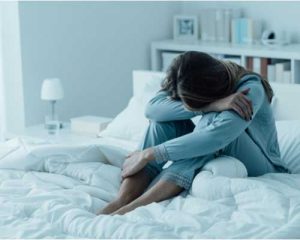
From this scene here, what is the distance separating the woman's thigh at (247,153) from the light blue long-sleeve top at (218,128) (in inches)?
1.7

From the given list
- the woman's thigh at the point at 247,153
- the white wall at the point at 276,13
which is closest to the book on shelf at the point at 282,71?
the white wall at the point at 276,13

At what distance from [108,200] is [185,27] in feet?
8.17

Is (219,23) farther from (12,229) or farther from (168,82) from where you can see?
(12,229)

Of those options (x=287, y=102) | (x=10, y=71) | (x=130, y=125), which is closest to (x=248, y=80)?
(x=287, y=102)

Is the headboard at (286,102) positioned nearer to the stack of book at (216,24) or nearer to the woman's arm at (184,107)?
the woman's arm at (184,107)

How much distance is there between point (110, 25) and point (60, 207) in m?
2.44

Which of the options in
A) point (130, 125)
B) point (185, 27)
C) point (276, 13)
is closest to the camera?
point (130, 125)

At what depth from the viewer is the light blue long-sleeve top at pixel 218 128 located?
2.18 meters

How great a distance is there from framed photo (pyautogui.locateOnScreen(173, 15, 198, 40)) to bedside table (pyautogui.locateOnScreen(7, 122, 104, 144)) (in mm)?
1134

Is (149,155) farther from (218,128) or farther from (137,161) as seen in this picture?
(218,128)

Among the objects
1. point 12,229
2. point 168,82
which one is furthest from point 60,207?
point 168,82

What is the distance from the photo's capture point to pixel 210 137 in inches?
85.5

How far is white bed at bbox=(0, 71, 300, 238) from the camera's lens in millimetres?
1818

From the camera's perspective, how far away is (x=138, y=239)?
69.7 inches
